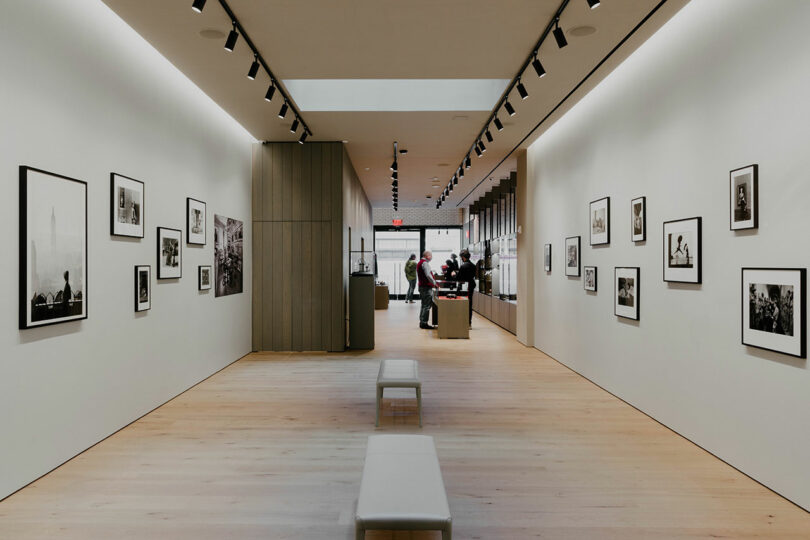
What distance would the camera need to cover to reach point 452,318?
10.4 meters

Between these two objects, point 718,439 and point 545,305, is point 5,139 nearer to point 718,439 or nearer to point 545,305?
point 718,439

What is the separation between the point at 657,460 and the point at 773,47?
314cm

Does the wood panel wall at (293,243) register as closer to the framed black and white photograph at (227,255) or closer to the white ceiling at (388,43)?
the framed black and white photograph at (227,255)

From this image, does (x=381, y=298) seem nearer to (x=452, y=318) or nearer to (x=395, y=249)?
(x=395, y=249)

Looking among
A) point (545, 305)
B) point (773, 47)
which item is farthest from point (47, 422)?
point (545, 305)

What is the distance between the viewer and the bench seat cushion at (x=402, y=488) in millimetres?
2211

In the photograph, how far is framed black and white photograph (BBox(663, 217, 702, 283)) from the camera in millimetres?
4297

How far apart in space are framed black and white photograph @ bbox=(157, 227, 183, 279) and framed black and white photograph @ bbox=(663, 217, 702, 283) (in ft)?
17.1

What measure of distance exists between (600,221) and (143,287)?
5.35 m

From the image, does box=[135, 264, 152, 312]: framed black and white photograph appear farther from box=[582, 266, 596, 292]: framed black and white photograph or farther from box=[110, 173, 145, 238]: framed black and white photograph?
box=[582, 266, 596, 292]: framed black and white photograph

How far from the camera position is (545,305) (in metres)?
8.67

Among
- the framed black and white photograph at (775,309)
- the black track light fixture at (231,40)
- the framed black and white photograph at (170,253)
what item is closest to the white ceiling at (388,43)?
the black track light fixture at (231,40)

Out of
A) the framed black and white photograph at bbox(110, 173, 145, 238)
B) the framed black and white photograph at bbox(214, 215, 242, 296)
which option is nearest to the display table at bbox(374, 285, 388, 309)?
the framed black and white photograph at bbox(214, 215, 242, 296)

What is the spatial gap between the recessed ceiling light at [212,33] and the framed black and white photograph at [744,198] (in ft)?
15.1
